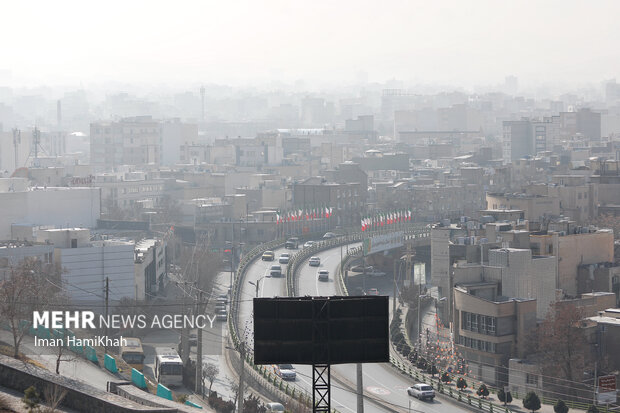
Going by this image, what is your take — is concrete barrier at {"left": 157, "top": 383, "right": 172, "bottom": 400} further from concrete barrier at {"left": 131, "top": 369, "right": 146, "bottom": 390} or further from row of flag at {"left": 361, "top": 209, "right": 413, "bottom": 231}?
row of flag at {"left": 361, "top": 209, "right": 413, "bottom": 231}

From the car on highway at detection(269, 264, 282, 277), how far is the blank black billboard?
19.4 m

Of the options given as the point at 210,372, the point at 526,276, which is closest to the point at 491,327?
the point at 526,276

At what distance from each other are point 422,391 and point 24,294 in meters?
6.09

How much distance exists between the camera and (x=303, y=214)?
134 ft

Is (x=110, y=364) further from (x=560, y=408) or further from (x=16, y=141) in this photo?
(x=16, y=141)

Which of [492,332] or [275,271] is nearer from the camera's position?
[492,332]

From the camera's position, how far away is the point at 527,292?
21.4 meters

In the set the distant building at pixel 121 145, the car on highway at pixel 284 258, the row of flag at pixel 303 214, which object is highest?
the distant building at pixel 121 145

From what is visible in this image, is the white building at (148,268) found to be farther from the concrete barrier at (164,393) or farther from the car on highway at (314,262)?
the concrete barrier at (164,393)

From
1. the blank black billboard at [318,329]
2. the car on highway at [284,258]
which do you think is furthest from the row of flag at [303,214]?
the blank black billboard at [318,329]

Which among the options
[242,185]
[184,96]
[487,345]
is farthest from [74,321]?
[184,96]

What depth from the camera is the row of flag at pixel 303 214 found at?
4013 centimetres

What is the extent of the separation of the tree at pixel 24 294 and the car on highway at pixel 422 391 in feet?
18.3

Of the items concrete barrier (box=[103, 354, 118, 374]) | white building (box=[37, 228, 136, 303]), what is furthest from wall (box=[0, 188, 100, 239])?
concrete barrier (box=[103, 354, 118, 374])
